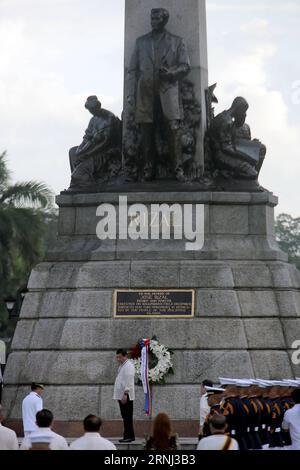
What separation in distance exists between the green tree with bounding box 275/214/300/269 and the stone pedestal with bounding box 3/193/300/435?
6971cm

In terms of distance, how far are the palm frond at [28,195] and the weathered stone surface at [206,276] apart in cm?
2492

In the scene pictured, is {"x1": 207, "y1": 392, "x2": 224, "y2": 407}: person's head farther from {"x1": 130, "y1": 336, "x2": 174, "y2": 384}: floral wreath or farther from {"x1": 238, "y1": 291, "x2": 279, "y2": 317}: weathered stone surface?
{"x1": 238, "y1": 291, "x2": 279, "y2": 317}: weathered stone surface

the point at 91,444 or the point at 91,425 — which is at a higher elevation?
the point at 91,425

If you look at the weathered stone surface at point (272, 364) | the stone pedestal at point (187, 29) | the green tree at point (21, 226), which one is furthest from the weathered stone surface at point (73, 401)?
the green tree at point (21, 226)

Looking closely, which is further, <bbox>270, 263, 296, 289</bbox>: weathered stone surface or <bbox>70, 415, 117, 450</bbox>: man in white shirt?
<bbox>270, 263, 296, 289</bbox>: weathered stone surface

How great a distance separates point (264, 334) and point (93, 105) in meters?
6.37

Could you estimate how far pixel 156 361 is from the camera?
20250 millimetres

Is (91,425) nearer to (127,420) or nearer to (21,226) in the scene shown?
(127,420)

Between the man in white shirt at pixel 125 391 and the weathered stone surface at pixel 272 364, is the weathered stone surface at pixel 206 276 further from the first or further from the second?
the man in white shirt at pixel 125 391

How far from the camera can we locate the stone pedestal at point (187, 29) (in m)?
23.3

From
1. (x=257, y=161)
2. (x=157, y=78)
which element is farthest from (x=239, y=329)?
(x=157, y=78)

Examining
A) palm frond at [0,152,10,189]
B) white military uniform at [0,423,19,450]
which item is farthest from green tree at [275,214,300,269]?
white military uniform at [0,423,19,450]

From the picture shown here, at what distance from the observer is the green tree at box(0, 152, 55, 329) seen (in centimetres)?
4491

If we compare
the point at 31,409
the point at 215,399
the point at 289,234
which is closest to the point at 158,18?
the point at 31,409
